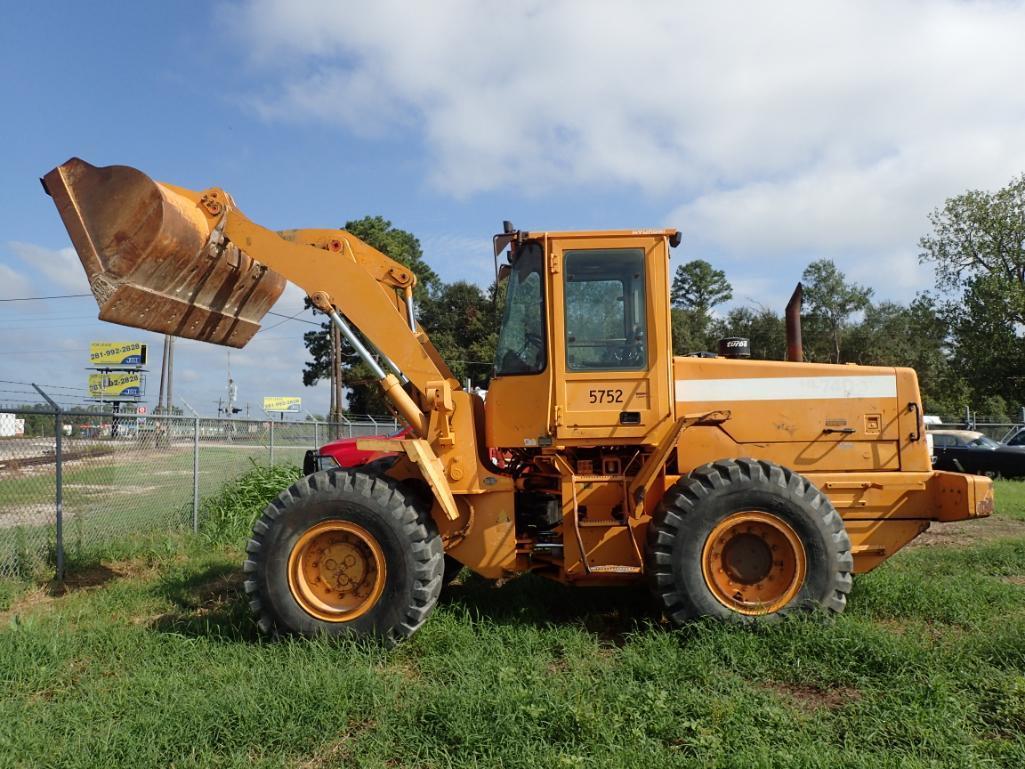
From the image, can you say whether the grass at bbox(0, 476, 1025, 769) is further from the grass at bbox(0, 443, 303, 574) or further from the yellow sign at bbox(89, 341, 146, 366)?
the yellow sign at bbox(89, 341, 146, 366)

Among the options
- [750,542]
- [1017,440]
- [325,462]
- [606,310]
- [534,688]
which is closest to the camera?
[534,688]

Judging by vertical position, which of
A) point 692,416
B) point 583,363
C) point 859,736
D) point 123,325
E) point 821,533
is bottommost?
point 859,736

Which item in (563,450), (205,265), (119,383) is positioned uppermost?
(119,383)

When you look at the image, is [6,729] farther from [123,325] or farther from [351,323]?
[351,323]

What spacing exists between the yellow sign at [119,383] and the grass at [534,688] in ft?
146

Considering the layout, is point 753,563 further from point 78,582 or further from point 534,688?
point 78,582

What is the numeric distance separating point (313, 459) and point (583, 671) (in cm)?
603

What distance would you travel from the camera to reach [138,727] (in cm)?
341

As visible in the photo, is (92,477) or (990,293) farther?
(990,293)

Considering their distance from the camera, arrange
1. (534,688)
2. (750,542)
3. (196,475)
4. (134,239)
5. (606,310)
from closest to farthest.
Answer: (534,688)
(750,542)
(134,239)
(606,310)
(196,475)

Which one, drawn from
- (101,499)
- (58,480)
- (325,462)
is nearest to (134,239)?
(58,480)

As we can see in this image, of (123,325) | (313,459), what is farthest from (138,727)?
(313,459)

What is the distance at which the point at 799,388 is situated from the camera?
5.11m

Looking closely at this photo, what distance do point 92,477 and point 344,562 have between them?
14.1ft
